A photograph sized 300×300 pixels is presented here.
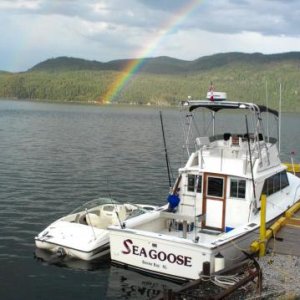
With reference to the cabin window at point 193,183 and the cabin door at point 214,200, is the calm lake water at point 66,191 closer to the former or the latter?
the cabin door at point 214,200

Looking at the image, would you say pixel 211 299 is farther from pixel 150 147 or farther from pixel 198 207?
pixel 150 147

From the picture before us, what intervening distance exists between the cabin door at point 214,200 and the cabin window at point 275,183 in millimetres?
1867

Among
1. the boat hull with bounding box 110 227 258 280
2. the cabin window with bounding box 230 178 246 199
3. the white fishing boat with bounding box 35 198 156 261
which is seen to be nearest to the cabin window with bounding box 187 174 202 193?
the cabin window with bounding box 230 178 246 199

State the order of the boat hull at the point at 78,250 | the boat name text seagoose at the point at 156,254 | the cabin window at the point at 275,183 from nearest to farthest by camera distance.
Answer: the boat name text seagoose at the point at 156,254, the boat hull at the point at 78,250, the cabin window at the point at 275,183

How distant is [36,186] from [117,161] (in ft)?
45.5

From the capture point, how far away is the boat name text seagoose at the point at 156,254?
14336 millimetres

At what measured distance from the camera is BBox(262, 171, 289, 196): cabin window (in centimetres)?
1846

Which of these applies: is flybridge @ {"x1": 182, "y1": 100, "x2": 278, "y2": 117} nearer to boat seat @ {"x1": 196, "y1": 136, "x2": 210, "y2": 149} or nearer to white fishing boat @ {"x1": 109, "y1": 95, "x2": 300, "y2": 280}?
white fishing boat @ {"x1": 109, "y1": 95, "x2": 300, "y2": 280}

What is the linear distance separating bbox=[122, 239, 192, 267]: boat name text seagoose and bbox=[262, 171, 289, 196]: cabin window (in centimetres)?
526

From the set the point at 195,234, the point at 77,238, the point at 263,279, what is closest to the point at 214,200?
the point at 195,234

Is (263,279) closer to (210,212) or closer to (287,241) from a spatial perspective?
(287,241)

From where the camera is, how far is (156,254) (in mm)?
14719

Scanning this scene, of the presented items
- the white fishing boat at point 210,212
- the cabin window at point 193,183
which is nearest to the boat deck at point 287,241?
the white fishing boat at point 210,212

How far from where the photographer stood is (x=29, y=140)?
56906mm
